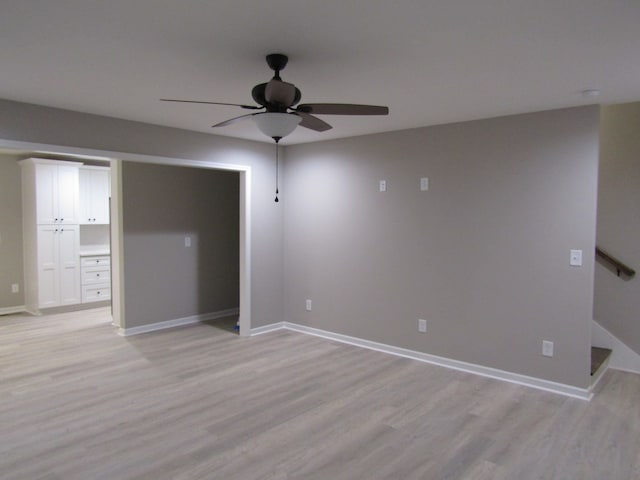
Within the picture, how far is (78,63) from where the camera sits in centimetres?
259

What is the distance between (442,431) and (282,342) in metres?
2.40

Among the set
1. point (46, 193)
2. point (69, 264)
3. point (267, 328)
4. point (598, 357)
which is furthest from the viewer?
point (69, 264)

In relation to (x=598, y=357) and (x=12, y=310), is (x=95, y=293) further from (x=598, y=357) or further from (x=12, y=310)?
(x=598, y=357)

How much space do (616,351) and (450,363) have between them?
63.1 inches

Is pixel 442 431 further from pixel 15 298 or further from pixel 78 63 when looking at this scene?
pixel 15 298

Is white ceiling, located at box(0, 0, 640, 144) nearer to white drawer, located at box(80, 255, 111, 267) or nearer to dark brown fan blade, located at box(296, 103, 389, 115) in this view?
dark brown fan blade, located at box(296, 103, 389, 115)

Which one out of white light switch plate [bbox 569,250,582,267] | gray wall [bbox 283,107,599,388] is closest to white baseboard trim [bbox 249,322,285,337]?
gray wall [bbox 283,107,599,388]

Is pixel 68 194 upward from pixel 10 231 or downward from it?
upward

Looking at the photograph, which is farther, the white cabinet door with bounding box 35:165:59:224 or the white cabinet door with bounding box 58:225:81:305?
the white cabinet door with bounding box 58:225:81:305

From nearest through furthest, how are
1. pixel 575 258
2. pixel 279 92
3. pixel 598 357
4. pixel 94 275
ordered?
pixel 279 92, pixel 575 258, pixel 598 357, pixel 94 275

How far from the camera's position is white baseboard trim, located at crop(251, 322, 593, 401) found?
3609 mm

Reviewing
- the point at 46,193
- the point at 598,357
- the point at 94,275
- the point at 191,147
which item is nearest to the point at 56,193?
the point at 46,193

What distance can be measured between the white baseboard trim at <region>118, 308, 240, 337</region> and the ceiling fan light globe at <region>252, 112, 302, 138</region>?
3.79m

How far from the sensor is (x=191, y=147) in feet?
15.3
